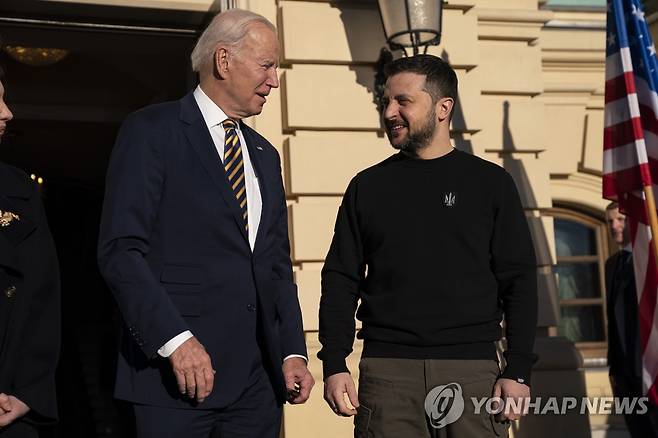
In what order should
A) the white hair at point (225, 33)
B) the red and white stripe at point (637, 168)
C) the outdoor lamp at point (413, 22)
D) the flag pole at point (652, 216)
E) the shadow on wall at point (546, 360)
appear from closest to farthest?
the white hair at point (225, 33), the flag pole at point (652, 216), the red and white stripe at point (637, 168), the outdoor lamp at point (413, 22), the shadow on wall at point (546, 360)

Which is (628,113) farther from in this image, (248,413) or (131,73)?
(131,73)

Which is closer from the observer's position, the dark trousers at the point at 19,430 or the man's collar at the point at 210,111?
the dark trousers at the point at 19,430

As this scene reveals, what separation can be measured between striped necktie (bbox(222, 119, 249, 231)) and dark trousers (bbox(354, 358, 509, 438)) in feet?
2.73

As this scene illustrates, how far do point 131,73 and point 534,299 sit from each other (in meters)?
6.41

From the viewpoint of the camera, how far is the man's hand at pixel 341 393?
357cm

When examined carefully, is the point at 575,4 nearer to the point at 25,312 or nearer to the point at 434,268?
the point at 434,268

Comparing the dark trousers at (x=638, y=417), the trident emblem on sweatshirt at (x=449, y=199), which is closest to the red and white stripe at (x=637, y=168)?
the dark trousers at (x=638, y=417)

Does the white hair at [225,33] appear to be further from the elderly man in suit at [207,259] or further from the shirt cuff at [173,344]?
the shirt cuff at [173,344]

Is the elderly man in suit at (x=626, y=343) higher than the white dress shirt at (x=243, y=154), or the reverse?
the white dress shirt at (x=243, y=154)

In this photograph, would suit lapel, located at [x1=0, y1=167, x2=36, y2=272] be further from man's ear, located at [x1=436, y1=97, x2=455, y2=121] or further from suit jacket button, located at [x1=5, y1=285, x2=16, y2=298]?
man's ear, located at [x1=436, y1=97, x2=455, y2=121]

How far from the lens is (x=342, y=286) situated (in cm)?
388

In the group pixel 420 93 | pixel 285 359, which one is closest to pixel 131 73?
pixel 420 93

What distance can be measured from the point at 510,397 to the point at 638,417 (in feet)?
11.2

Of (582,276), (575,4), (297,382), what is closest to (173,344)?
(297,382)
